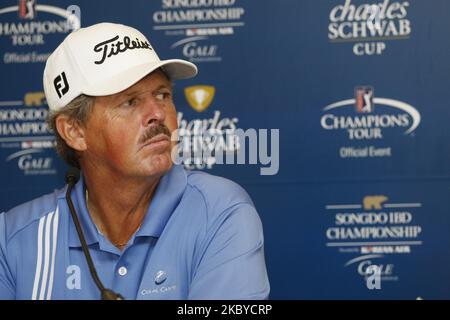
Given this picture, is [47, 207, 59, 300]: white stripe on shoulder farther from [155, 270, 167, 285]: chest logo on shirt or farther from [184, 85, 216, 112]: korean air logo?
[184, 85, 216, 112]: korean air logo

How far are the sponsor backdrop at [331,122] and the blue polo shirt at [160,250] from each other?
1.19 meters

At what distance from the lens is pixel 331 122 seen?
3.38 metres

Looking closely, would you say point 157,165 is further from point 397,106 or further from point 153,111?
point 397,106

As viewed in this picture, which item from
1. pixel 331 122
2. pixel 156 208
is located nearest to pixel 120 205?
pixel 156 208

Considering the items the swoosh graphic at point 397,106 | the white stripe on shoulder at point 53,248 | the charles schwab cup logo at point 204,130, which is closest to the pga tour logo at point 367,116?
the swoosh graphic at point 397,106

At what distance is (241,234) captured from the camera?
2.04 metres

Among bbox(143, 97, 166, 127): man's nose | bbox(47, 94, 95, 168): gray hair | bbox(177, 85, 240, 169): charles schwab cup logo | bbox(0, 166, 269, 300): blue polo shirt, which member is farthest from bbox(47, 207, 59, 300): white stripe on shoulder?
bbox(177, 85, 240, 169): charles schwab cup logo

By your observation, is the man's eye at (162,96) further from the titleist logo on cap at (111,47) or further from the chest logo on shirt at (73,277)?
the chest logo on shirt at (73,277)

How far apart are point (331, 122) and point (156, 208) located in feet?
4.54

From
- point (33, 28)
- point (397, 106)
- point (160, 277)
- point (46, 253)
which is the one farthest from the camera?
point (33, 28)

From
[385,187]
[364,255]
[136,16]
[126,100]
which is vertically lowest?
[364,255]

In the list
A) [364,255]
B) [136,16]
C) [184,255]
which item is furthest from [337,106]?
[184,255]
